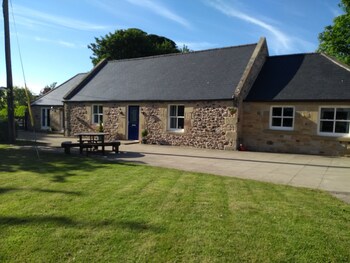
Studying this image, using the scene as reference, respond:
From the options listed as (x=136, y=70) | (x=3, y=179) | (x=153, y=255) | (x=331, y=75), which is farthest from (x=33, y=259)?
(x=136, y=70)

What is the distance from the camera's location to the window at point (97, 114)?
2173 cm

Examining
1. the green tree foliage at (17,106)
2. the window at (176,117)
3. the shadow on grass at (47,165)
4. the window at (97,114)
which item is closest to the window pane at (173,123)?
the window at (176,117)

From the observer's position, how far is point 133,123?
1995 centimetres

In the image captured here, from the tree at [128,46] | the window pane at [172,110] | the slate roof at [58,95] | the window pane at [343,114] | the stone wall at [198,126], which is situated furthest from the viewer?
the tree at [128,46]

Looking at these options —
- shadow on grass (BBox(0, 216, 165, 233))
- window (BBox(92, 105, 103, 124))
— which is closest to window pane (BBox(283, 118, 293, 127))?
shadow on grass (BBox(0, 216, 165, 233))

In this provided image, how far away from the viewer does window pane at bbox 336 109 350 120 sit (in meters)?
14.0

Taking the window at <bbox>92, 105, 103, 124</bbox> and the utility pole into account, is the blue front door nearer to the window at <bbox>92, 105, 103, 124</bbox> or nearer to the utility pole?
the window at <bbox>92, 105, 103, 124</bbox>

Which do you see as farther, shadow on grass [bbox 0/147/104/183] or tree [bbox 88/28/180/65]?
tree [bbox 88/28/180/65]

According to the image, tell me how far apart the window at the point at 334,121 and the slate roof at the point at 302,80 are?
0.71 m

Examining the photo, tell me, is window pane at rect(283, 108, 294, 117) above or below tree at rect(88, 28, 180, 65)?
below

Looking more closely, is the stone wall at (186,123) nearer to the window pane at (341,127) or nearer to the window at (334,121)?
the window at (334,121)

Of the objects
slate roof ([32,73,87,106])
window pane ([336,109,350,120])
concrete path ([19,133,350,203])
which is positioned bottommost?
concrete path ([19,133,350,203])

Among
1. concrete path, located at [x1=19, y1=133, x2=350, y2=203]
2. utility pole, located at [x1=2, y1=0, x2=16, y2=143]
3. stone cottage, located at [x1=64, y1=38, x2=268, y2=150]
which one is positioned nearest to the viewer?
concrete path, located at [x1=19, y1=133, x2=350, y2=203]

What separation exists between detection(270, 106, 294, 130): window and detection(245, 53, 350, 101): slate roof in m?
0.66
